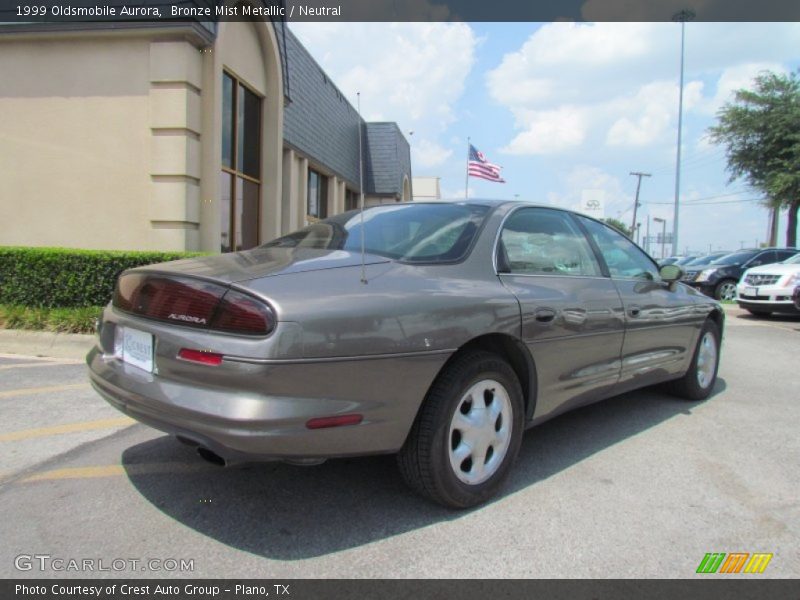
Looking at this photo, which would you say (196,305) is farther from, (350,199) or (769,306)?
(350,199)

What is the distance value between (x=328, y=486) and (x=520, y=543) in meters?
1.05

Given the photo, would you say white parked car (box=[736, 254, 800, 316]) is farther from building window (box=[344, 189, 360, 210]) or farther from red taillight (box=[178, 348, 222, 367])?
building window (box=[344, 189, 360, 210])

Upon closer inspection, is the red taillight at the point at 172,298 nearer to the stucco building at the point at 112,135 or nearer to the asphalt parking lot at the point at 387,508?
the asphalt parking lot at the point at 387,508

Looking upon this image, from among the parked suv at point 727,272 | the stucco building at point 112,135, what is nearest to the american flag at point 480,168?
the parked suv at point 727,272

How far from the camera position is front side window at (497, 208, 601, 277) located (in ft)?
10.7

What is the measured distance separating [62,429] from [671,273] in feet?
14.9

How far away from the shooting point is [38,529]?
2557 millimetres

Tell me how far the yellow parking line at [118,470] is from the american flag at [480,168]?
23.8 metres

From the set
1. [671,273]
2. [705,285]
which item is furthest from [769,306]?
[671,273]

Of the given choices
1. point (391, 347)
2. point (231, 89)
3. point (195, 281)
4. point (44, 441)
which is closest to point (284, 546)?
point (391, 347)

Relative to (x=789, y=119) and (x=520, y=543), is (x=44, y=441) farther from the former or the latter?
(x=789, y=119)

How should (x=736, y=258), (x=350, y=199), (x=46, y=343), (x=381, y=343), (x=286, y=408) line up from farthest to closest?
(x=350, y=199) → (x=736, y=258) → (x=46, y=343) → (x=381, y=343) → (x=286, y=408)

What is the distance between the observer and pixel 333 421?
232cm

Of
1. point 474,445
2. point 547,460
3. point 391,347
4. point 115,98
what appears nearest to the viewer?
point 391,347
